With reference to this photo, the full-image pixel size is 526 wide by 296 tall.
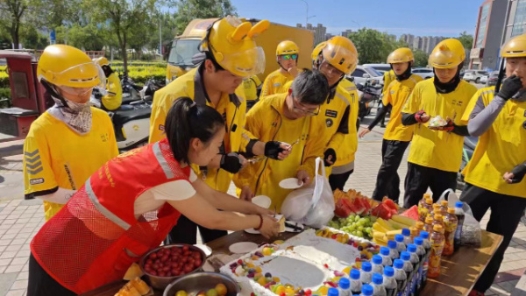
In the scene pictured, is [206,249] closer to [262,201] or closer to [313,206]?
[262,201]

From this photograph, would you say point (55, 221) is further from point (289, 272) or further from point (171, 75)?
point (171, 75)

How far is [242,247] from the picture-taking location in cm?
186

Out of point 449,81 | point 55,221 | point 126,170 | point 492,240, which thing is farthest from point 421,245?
point 449,81

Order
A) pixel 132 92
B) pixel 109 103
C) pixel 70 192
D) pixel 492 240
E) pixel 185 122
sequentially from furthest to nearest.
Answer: pixel 132 92 → pixel 109 103 → pixel 492 240 → pixel 70 192 → pixel 185 122

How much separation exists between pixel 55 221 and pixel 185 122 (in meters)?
0.72

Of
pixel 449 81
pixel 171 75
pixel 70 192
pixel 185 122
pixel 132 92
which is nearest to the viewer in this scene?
pixel 185 122

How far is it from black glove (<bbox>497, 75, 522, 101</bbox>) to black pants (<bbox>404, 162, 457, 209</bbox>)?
1.01 metres

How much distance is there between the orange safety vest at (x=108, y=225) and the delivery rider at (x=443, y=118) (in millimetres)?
2415

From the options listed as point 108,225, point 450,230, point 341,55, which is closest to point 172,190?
point 108,225

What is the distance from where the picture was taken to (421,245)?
5.23 feet

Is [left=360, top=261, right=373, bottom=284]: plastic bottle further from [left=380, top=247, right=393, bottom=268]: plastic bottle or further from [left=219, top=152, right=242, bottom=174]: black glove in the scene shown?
[left=219, top=152, right=242, bottom=174]: black glove

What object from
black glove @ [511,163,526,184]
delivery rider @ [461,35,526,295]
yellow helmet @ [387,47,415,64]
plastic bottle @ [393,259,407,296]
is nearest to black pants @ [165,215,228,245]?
plastic bottle @ [393,259,407,296]

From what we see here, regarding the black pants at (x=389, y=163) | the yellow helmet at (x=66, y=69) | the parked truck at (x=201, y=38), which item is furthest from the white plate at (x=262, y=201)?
the parked truck at (x=201, y=38)

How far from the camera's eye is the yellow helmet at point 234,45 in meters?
1.87
